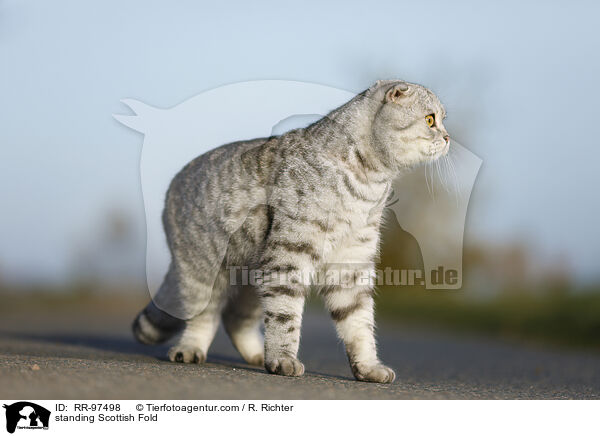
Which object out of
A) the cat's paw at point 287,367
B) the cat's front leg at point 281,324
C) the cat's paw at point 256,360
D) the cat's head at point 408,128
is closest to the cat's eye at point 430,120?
the cat's head at point 408,128

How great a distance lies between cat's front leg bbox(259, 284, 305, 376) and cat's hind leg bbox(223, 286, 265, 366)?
100 cm

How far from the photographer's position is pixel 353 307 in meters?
4.29

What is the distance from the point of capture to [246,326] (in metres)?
5.04

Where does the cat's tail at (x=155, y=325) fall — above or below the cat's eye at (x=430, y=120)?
below

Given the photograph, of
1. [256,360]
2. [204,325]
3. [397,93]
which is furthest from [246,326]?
[397,93]

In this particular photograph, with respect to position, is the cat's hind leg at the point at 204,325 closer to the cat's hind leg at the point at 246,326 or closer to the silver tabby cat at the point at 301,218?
the silver tabby cat at the point at 301,218

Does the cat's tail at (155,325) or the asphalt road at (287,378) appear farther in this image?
the cat's tail at (155,325)

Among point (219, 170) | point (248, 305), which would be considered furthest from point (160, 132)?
point (248, 305)

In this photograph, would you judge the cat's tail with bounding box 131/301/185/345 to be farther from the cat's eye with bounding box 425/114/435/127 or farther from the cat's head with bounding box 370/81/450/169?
the cat's eye with bounding box 425/114/435/127

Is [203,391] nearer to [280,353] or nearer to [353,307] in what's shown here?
[280,353]

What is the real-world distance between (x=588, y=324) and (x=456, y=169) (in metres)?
4.05

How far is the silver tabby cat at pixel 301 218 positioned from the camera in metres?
3.99

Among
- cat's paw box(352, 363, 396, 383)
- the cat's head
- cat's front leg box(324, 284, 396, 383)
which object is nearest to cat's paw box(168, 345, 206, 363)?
cat's front leg box(324, 284, 396, 383)

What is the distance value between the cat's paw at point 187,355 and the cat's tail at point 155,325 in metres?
0.47
